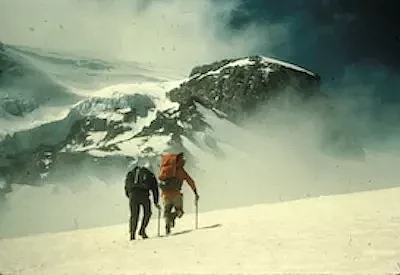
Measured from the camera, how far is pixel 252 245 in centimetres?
645

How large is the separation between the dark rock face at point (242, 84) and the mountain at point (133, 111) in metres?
0.02

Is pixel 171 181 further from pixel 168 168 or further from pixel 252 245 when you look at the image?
pixel 252 245

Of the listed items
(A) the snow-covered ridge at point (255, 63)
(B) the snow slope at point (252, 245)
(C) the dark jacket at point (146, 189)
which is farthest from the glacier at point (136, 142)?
(C) the dark jacket at point (146, 189)

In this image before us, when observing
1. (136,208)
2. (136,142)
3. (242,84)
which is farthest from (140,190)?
(242,84)

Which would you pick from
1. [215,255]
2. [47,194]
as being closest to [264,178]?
[47,194]

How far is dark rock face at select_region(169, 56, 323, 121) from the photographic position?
441 inches

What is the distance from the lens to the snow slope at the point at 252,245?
561cm

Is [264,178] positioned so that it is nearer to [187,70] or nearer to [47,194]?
[187,70]

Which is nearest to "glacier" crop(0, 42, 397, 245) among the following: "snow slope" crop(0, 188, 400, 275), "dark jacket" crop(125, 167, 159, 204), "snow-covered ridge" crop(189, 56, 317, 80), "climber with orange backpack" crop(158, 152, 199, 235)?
"snow-covered ridge" crop(189, 56, 317, 80)

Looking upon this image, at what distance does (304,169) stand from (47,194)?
4.24m

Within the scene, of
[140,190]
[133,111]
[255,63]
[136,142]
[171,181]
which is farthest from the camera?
[136,142]

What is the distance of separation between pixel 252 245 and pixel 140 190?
1.86 metres

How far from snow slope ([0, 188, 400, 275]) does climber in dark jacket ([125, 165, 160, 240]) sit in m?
0.29

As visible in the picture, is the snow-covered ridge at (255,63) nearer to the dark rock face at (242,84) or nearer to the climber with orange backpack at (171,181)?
the dark rock face at (242,84)
